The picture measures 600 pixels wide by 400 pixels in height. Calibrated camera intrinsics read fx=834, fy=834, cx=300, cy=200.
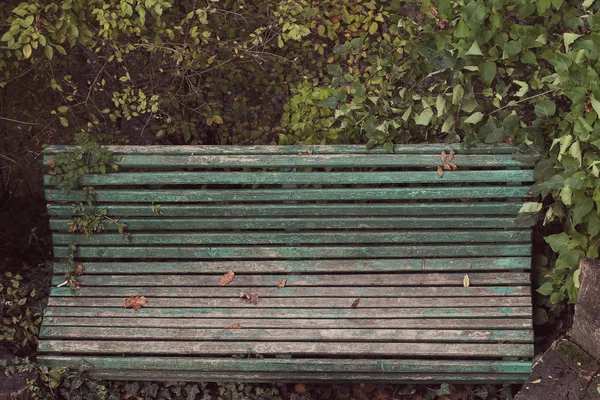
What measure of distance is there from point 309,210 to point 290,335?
59 cm

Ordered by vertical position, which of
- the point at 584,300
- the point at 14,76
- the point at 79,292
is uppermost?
the point at 14,76

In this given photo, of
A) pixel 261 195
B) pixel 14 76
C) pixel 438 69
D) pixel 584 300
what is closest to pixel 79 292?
pixel 261 195

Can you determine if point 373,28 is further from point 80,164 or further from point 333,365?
point 333,365

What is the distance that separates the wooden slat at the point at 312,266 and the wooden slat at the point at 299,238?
98 millimetres

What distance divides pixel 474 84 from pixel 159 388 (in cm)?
218

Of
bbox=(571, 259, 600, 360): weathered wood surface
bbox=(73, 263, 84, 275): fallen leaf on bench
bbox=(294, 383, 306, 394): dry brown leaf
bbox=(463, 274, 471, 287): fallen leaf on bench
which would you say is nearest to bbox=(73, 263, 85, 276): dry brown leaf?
bbox=(73, 263, 84, 275): fallen leaf on bench

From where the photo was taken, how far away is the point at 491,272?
399 centimetres

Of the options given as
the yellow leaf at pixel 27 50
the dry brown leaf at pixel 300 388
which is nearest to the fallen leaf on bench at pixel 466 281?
the dry brown leaf at pixel 300 388

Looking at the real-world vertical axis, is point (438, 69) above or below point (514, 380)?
above

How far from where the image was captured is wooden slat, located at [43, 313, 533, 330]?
3881mm

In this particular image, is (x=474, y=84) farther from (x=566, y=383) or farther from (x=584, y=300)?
(x=566, y=383)

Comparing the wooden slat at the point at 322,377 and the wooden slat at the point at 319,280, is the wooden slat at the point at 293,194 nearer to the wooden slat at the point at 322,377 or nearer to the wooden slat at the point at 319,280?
the wooden slat at the point at 319,280

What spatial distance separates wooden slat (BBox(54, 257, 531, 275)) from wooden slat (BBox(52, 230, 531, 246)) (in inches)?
3.9

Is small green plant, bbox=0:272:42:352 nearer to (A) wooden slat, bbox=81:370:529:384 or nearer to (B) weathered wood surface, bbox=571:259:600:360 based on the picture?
(A) wooden slat, bbox=81:370:529:384
